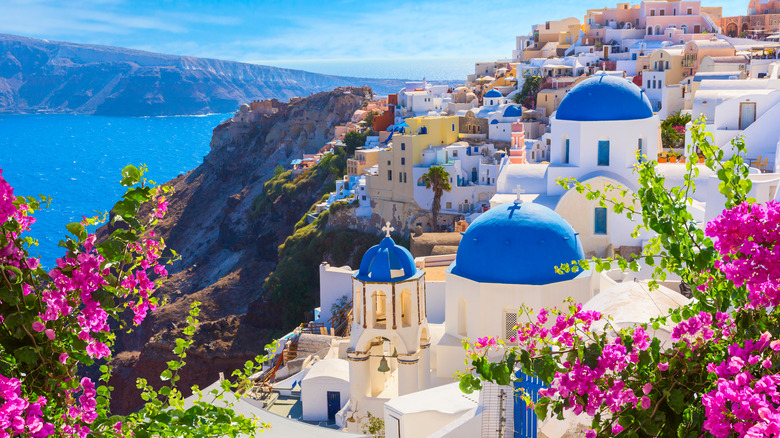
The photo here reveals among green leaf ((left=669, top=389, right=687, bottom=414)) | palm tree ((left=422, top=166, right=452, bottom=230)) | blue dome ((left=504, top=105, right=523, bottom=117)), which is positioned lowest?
palm tree ((left=422, top=166, right=452, bottom=230))

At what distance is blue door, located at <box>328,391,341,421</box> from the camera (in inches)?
736

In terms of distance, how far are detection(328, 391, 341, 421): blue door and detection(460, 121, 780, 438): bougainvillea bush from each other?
13528 mm

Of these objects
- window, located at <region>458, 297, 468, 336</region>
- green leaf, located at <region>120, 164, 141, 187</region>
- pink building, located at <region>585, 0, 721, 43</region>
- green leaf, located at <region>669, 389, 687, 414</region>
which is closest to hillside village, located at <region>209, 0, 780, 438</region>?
window, located at <region>458, 297, 468, 336</region>

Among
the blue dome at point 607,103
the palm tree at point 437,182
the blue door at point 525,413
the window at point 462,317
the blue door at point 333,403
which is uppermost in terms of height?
the blue dome at point 607,103

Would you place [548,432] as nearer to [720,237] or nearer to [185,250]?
[720,237]

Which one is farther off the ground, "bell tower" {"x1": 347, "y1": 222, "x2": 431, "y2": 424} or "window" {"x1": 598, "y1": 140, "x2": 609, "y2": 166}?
"window" {"x1": 598, "y1": 140, "x2": 609, "y2": 166}

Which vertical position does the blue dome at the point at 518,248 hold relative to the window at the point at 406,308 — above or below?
above

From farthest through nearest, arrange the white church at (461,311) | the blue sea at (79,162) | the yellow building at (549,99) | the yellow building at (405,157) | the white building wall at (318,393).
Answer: the blue sea at (79,162) → the yellow building at (549,99) → the yellow building at (405,157) → the white building wall at (318,393) → the white church at (461,311)

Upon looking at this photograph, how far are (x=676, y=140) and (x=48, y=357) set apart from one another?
32.1 metres

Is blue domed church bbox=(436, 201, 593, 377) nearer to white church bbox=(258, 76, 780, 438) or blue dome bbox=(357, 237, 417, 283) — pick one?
white church bbox=(258, 76, 780, 438)

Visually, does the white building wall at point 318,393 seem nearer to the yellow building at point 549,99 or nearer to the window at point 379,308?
the window at point 379,308

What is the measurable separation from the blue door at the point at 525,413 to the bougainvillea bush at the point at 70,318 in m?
4.74

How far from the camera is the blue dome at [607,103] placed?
22.6 meters

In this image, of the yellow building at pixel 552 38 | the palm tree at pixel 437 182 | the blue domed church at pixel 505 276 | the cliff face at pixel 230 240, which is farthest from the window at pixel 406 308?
the yellow building at pixel 552 38
